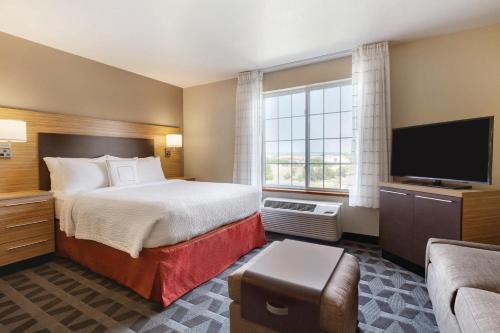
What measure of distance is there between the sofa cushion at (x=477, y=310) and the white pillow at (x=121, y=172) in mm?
3289

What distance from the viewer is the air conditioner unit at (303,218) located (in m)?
3.14

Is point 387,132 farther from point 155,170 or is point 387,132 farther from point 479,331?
point 155,170

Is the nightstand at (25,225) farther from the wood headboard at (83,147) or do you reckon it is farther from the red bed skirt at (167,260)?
the wood headboard at (83,147)

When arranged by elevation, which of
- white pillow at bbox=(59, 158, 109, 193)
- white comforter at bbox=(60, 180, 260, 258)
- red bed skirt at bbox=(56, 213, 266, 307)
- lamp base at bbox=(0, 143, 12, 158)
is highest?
lamp base at bbox=(0, 143, 12, 158)

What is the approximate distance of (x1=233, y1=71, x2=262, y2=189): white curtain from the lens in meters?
3.90

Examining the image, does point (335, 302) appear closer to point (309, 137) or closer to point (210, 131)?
point (309, 137)

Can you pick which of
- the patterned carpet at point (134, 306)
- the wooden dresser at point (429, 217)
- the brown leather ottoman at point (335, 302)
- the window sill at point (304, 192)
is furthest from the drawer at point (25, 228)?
the wooden dresser at point (429, 217)

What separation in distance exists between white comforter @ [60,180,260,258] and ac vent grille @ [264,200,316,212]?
3.36 ft

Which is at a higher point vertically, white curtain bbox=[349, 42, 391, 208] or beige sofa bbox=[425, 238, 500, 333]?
white curtain bbox=[349, 42, 391, 208]

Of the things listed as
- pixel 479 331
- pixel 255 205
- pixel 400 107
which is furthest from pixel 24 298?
pixel 400 107

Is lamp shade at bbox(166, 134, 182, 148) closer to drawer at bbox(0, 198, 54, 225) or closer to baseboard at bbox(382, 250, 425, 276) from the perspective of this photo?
drawer at bbox(0, 198, 54, 225)

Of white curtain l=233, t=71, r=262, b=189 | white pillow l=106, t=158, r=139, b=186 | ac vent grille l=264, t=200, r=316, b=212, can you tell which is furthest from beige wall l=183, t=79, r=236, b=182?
white pillow l=106, t=158, r=139, b=186

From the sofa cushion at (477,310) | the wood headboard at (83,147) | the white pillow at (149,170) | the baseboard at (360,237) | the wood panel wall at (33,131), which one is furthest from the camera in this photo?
the white pillow at (149,170)

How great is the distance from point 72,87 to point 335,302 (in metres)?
3.86
